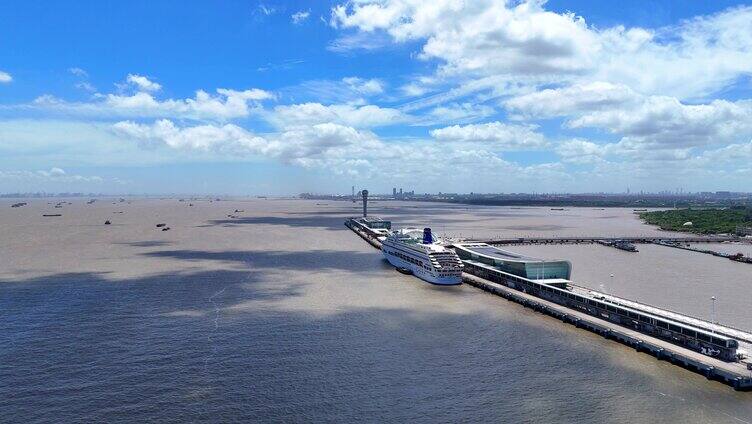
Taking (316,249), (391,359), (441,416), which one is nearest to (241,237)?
(316,249)

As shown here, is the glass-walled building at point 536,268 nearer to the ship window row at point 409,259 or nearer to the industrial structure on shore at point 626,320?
the industrial structure on shore at point 626,320

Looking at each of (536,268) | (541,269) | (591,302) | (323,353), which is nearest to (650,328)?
(591,302)

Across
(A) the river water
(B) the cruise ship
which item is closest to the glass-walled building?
(A) the river water

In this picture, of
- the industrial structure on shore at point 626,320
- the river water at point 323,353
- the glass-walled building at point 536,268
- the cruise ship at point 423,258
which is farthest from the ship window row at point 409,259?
the glass-walled building at point 536,268

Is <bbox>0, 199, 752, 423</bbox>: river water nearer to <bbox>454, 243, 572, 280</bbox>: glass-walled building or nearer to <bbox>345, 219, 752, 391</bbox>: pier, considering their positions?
<bbox>345, 219, 752, 391</bbox>: pier

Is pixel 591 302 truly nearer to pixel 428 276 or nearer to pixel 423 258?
pixel 428 276

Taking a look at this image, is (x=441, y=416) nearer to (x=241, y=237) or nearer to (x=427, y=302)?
(x=427, y=302)
